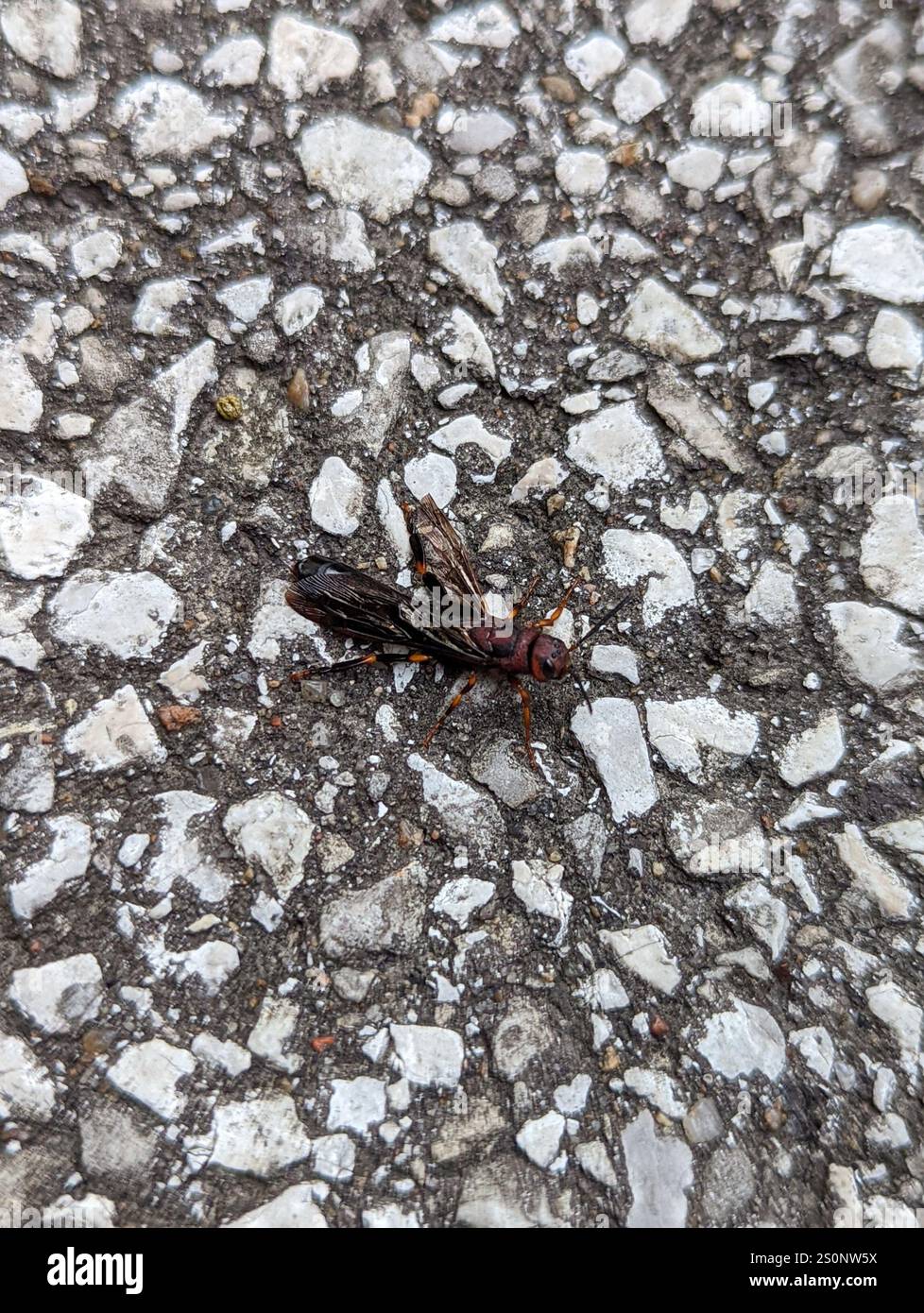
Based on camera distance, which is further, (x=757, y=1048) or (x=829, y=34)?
(x=829, y=34)

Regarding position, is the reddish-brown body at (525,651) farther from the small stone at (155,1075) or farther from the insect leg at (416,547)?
the small stone at (155,1075)

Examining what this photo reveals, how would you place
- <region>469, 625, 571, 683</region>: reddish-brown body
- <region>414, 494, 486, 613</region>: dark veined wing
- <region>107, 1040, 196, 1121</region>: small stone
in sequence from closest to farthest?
<region>107, 1040, 196, 1121</region>: small stone, <region>469, 625, 571, 683</region>: reddish-brown body, <region>414, 494, 486, 613</region>: dark veined wing

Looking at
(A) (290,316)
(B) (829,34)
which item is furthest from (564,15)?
(A) (290,316)

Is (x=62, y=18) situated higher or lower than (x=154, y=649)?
higher

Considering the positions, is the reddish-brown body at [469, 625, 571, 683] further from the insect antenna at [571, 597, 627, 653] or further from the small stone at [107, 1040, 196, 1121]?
the small stone at [107, 1040, 196, 1121]

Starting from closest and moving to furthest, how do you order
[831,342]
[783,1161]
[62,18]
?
1. [783,1161]
2. [62,18]
3. [831,342]

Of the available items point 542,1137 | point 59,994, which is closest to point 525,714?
point 542,1137

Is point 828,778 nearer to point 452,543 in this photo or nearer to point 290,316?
point 452,543

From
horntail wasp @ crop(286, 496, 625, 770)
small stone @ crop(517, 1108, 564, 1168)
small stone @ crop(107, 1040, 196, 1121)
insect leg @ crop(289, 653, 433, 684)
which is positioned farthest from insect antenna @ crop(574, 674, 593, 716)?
small stone @ crop(107, 1040, 196, 1121)

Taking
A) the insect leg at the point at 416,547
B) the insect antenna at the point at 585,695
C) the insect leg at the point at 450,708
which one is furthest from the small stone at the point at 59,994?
the insect antenna at the point at 585,695
